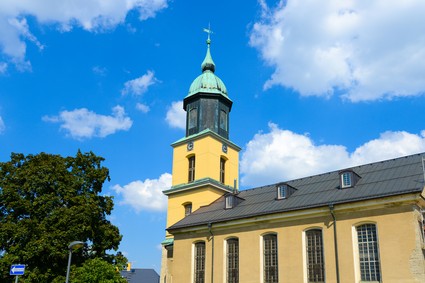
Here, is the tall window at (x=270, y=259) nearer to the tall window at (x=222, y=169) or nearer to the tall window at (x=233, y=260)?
the tall window at (x=233, y=260)

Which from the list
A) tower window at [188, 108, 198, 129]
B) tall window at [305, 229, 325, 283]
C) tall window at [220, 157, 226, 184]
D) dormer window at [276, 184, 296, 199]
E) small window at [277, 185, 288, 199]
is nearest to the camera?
tall window at [305, 229, 325, 283]

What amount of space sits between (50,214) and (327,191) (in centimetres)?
1824

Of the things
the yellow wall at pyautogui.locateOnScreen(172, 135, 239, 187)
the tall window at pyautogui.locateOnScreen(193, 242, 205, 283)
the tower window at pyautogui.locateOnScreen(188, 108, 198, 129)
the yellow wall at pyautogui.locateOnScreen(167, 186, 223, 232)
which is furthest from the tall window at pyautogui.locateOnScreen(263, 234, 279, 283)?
the tower window at pyautogui.locateOnScreen(188, 108, 198, 129)


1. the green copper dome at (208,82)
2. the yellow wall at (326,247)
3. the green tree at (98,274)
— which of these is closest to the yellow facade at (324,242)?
the yellow wall at (326,247)

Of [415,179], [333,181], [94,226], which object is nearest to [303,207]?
[333,181]

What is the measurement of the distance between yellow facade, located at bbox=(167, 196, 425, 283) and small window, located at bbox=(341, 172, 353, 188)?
228 cm

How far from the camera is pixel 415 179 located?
23.9 m

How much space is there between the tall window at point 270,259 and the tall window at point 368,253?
210 inches

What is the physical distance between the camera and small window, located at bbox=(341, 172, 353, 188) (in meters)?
26.9

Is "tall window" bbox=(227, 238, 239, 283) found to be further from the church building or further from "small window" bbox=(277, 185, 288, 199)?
"small window" bbox=(277, 185, 288, 199)

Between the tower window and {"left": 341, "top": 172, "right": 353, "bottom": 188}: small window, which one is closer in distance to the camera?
{"left": 341, "top": 172, "right": 353, "bottom": 188}: small window

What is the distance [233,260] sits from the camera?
29.4 metres

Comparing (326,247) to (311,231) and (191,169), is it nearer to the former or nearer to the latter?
(311,231)

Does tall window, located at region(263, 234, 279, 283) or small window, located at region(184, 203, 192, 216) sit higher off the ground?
small window, located at region(184, 203, 192, 216)
